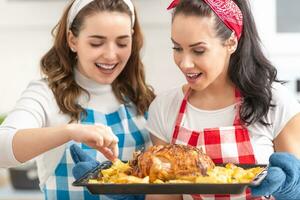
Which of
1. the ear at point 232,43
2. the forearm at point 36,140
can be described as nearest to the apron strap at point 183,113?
the ear at point 232,43

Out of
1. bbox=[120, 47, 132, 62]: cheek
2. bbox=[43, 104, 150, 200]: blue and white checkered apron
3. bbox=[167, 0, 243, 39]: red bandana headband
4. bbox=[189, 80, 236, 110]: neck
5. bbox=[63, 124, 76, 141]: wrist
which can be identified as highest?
bbox=[167, 0, 243, 39]: red bandana headband

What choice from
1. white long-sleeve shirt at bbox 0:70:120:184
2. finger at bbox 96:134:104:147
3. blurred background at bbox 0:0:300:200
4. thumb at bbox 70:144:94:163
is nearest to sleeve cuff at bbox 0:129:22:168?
white long-sleeve shirt at bbox 0:70:120:184

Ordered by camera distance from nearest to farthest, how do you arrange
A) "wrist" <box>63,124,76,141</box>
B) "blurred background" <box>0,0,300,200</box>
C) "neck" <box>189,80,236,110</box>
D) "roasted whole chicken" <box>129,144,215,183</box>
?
"roasted whole chicken" <box>129,144,215,183</box> < "wrist" <box>63,124,76,141</box> < "neck" <box>189,80,236,110</box> < "blurred background" <box>0,0,300,200</box>

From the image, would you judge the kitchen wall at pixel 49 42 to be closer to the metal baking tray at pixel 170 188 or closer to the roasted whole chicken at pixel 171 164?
the roasted whole chicken at pixel 171 164

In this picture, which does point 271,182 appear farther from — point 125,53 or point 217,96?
point 125,53

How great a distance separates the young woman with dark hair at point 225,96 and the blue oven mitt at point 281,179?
0.15m

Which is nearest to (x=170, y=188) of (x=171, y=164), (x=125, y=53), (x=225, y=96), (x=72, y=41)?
(x=171, y=164)

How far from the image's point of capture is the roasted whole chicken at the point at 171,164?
1.32 m

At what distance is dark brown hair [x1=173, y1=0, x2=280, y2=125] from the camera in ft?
5.13

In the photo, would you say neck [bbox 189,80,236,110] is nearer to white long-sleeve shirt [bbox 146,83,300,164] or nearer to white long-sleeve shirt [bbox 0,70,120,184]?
white long-sleeve shirt [bbox 146,83,300,164]

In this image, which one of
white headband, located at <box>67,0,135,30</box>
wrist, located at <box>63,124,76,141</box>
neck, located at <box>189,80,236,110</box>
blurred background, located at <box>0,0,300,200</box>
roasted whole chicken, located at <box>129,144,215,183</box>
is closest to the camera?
roasted whole chicken, located at <box>129,144,215,183</box>

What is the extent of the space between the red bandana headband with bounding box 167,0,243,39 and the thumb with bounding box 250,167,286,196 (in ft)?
1.38

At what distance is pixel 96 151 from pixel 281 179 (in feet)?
1.94

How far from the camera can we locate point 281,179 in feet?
4.31
